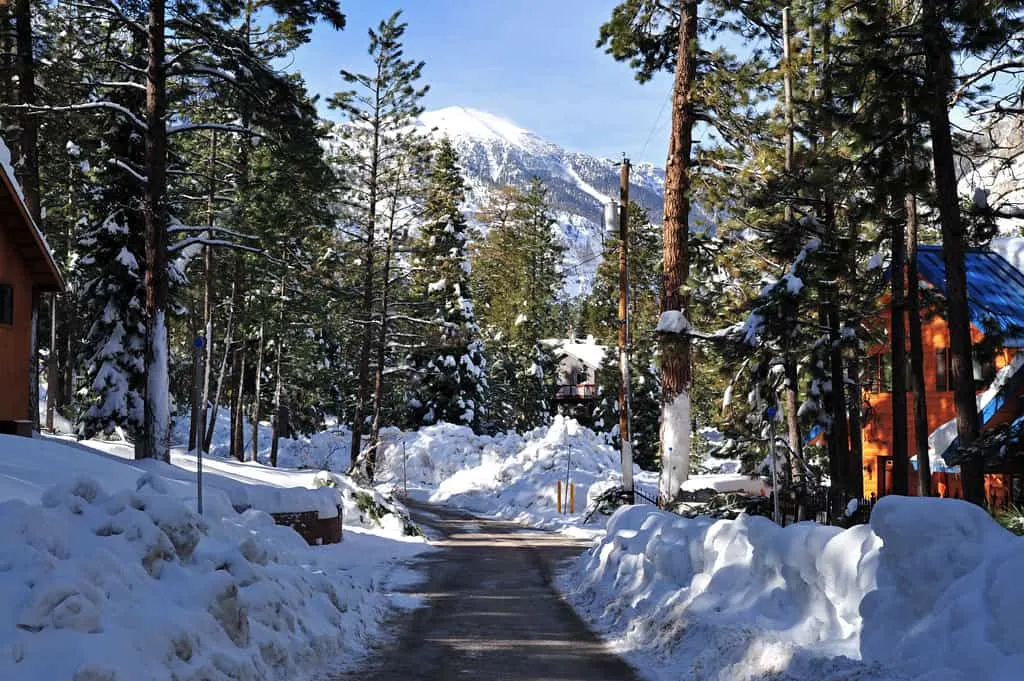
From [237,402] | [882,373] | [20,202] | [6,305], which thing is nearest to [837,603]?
[20,202]

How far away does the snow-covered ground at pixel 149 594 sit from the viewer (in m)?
6.22

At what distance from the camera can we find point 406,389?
57.7m

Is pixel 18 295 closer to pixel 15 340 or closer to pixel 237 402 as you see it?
pixel 15 340

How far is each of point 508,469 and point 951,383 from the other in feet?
65.8

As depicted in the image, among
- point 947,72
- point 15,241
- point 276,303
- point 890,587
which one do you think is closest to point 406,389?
point 276,303

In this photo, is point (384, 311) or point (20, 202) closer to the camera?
point (20, 202)

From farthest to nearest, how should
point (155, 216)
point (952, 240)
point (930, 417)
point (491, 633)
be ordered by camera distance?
point (930, 417) < point (155, 216) < point (952, 240) < point (491, 633)

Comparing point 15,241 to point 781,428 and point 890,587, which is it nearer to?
point 890,587

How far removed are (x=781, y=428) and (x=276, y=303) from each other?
22.2 m

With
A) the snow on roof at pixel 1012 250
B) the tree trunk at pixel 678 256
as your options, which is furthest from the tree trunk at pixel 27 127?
the snow on roof at pixel 1012 250

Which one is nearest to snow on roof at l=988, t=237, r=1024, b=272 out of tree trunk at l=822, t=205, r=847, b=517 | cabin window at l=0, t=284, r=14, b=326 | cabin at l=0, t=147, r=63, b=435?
tree trunk at l=822, t=205, r=847, b=517

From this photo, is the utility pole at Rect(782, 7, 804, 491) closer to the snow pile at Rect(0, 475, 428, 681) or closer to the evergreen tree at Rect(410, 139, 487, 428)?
the snow pile at Rect(0, 475, 428, 681)

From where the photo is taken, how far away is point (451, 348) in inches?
2098

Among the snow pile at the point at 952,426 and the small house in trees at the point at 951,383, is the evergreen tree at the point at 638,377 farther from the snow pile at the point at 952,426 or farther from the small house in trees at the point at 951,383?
the snow pile at the point at 952,426
